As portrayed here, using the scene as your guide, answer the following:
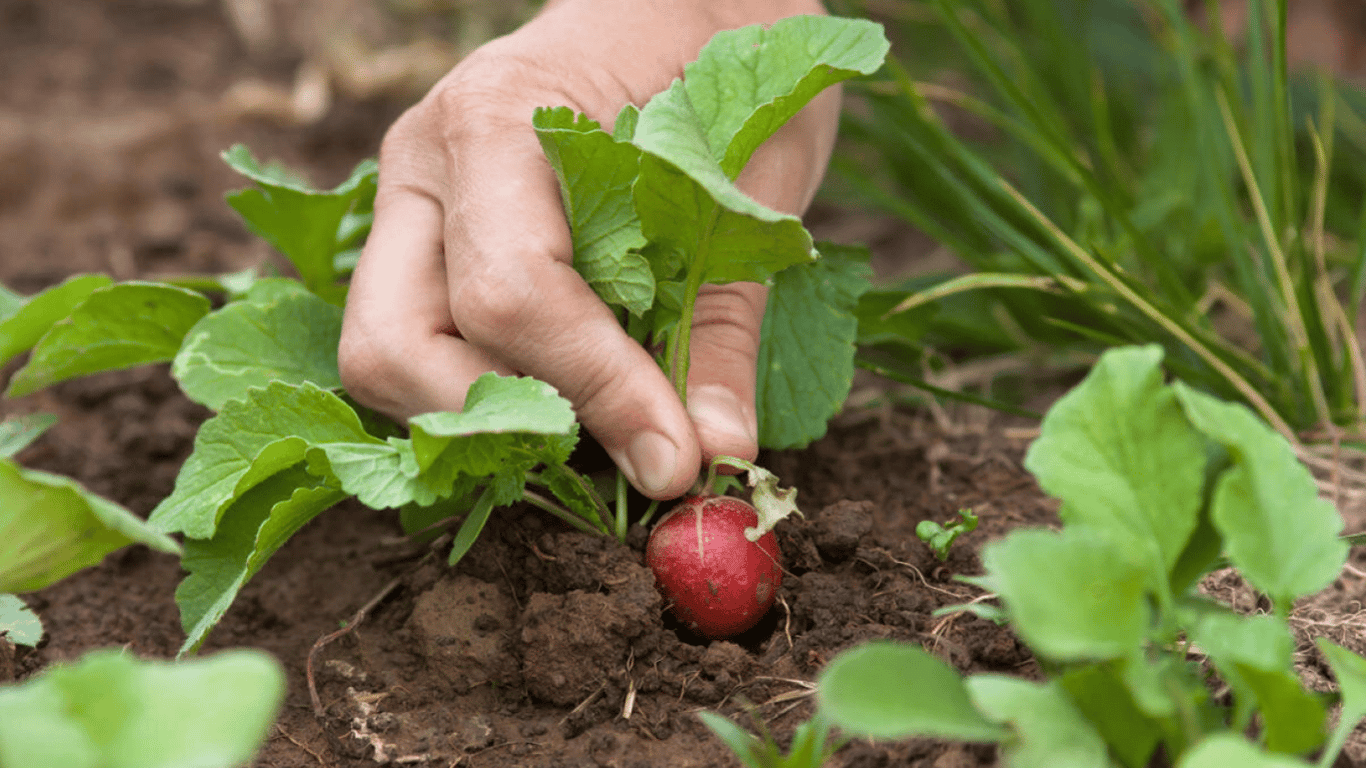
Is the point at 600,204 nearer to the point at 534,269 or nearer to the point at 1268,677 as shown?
the point at 534,269

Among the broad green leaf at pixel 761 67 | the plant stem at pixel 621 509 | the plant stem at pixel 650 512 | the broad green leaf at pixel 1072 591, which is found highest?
the broad green leaf at pixel 761 67

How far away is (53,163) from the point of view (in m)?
2.94

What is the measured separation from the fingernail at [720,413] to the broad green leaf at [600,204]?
5.8 inches

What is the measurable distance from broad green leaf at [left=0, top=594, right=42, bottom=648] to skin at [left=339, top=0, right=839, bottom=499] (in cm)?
44

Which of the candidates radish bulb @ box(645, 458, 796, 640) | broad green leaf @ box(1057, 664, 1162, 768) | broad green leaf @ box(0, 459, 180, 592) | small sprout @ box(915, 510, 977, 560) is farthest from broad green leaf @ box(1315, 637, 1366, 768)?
broad green leaf @ box(0, 459, 180, 592)

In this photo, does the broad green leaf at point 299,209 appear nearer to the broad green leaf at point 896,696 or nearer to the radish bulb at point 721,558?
the radish bulb at point 721,558

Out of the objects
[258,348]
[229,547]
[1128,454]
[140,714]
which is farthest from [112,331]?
[1128,454]

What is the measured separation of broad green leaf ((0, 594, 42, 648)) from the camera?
1.19 m

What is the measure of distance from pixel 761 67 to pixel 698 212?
0.22 metres

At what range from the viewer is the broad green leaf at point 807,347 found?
4.79ft

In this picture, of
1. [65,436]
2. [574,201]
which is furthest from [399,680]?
[65,436]

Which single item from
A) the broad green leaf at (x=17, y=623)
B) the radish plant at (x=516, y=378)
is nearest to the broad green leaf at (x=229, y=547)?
the radish plant at (x=516, y=378)

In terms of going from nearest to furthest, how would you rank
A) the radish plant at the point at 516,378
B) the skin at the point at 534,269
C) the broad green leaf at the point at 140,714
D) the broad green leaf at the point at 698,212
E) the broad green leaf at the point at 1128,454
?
the broad green leaf at the point at 140,714 → the broad green leaf at the point at 1128,454 → the broad green leaf at the point at 698,212 → the radish plant at the point at 516,378 → the skin at the point at 534,269

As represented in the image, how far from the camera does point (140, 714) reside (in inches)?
26.4
